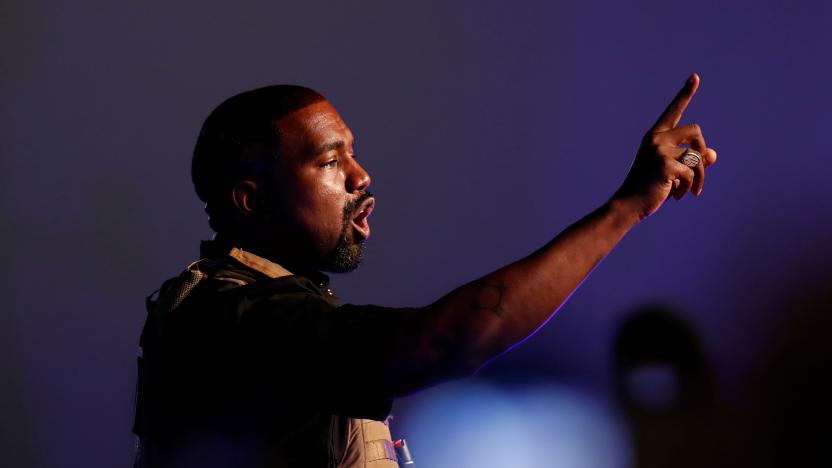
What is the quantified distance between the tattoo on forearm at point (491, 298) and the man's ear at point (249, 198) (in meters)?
0.50

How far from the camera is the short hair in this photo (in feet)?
4.59

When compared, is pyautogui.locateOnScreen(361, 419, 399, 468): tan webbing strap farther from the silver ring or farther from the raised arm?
the silver ring

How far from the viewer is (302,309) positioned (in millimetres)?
1072

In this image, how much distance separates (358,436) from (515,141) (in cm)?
187

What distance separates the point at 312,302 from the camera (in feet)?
3.56

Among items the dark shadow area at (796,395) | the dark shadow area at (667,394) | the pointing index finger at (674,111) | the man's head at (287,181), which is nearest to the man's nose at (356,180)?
the man's head at (287,181)

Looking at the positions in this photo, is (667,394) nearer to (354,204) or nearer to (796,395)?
(796,395)

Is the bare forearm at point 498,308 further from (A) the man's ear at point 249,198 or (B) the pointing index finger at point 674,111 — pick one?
(A) the man's ear at point 249,198

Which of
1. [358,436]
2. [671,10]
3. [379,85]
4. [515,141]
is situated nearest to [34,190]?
[379,85]

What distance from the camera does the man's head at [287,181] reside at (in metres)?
1.37

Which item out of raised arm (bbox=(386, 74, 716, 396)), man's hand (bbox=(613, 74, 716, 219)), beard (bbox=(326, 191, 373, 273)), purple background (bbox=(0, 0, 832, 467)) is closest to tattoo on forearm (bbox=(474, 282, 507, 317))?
raised arm (bbox=(386, 74, 716, 396))

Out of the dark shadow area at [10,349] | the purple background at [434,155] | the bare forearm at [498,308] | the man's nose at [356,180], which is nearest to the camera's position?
the bare forearm at [498,308]

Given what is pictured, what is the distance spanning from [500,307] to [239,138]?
61 cm

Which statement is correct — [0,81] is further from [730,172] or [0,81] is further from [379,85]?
[730,172]
